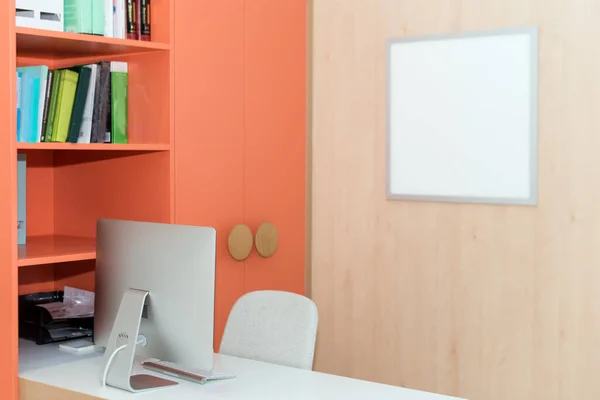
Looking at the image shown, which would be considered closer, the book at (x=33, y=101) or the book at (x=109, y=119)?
the book at (x=33, y=101)

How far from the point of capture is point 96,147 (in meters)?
2.95

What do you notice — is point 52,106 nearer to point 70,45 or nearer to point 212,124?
point 70,45

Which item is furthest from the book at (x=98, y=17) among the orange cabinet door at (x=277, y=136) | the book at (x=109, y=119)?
the orange cabinet door at (x=277, y=136)

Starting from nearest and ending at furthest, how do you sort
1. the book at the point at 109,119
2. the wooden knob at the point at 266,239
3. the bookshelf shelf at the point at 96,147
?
the bookshelf shelf at the point at 96,147, the book at the point at 109,119, the wooden knob at the point at 266,239

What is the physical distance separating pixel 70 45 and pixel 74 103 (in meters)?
0.20

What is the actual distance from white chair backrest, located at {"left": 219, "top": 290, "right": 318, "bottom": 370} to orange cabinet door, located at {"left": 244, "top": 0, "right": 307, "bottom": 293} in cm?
61

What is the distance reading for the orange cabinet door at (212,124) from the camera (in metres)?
3.20

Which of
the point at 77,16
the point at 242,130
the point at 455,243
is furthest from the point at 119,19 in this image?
the point at 455,243

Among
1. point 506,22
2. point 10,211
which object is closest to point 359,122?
point 506,22

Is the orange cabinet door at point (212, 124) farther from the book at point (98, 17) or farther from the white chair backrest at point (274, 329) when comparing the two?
the white chair backrest at point (274, 329)

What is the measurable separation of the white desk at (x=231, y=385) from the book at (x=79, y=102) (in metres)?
0.76

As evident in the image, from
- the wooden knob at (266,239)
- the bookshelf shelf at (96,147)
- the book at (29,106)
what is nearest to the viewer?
the bookshelf shelf at (96,147)

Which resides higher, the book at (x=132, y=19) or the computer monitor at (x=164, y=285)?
the book at (x=132, y=19)

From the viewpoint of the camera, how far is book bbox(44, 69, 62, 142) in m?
2.94
